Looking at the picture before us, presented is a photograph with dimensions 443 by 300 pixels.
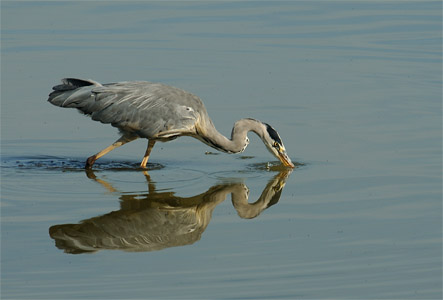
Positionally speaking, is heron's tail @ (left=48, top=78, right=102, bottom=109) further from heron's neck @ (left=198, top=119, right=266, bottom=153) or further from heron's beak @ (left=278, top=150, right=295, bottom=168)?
heron's beak @ (left=278, top=150, right=295, bottom=168)

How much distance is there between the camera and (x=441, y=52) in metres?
19.8

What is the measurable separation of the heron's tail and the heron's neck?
1629mm

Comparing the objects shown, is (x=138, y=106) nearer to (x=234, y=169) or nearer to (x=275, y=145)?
(x=234, y=169)

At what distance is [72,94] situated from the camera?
12500 millimetres

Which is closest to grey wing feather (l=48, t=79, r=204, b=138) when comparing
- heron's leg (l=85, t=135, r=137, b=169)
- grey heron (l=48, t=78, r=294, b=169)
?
grey heron (l=48, t=78, r=294, b=169)

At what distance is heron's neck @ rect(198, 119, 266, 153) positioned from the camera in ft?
41.8

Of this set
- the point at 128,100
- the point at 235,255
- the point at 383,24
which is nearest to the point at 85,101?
the point at 128,100

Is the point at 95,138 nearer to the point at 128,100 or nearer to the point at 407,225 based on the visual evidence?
the point at 128,100

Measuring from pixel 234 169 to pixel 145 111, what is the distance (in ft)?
4.68

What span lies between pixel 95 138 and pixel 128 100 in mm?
1625

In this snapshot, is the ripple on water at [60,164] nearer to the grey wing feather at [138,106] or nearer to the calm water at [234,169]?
the calm water at [234,169]

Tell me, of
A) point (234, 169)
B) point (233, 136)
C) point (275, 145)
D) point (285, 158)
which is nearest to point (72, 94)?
point (233, 136)

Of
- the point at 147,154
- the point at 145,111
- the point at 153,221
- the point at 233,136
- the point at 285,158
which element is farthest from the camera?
the point at 233,136

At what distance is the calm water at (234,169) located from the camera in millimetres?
8516
